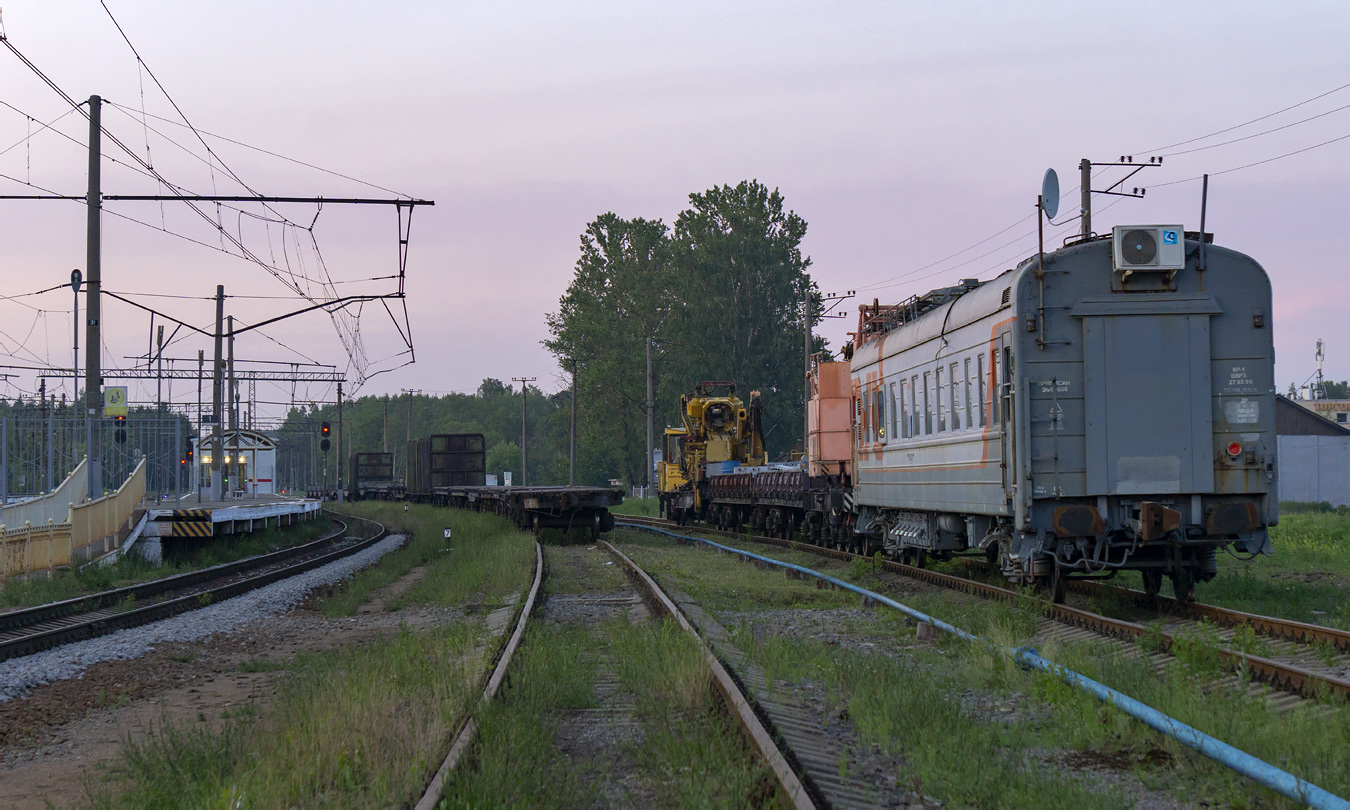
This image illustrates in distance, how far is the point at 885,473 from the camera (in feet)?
54.8

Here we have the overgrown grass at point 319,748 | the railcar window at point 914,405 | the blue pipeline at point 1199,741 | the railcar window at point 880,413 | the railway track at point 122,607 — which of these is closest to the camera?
the blue pipeline at point 1199,741

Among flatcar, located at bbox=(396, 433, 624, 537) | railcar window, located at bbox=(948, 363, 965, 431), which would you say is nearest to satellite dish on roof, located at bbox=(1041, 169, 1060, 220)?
railcar window, located at bbox=(948, 363, 965, 431)

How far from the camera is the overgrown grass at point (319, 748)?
5320 mm

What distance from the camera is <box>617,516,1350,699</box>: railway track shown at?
7.36 m

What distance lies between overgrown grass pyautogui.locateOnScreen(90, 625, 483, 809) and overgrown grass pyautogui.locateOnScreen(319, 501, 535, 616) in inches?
273

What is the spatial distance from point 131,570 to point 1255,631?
17.3 meters

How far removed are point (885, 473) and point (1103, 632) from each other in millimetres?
6709

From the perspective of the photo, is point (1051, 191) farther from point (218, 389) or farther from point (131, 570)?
point (218, 389)

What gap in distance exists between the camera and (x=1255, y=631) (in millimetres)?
9750

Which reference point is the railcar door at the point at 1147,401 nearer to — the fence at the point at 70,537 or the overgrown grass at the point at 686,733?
the overgrown grass at the point at 686,733

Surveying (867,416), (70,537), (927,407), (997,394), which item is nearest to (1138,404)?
(997,394)

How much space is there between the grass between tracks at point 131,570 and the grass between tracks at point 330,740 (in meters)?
7.15

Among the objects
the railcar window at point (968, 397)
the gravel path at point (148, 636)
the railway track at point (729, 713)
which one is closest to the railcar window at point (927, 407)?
the railcar window at point (968, 397)

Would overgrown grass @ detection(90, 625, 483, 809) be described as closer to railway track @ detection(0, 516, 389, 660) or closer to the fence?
railway track @ detection(0, 516, 389, 660)
